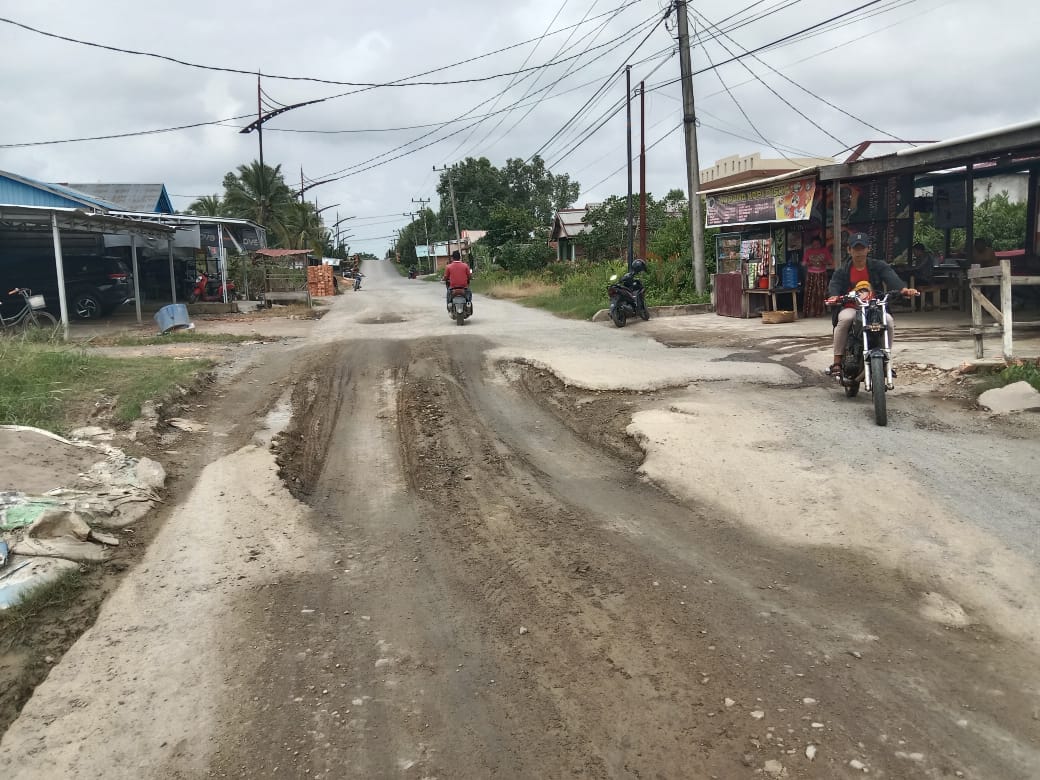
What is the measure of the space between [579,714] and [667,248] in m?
22.4

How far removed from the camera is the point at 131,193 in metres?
32.8

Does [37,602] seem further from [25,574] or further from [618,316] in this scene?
[618,316]

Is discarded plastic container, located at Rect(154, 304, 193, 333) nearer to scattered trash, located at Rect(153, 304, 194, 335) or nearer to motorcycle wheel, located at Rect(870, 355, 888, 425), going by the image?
scattered trash, located at Rect(153, 304, 194, 335)

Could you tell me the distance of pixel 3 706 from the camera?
312 centimetres

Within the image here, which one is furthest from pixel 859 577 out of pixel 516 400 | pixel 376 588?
pixel 516 400

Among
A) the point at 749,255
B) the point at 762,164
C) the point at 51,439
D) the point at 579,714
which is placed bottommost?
the point at 579,714

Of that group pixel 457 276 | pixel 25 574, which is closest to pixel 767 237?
pixel 457 276

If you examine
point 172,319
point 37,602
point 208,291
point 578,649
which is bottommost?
point 578,649

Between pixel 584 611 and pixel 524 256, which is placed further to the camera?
pixel 524 256

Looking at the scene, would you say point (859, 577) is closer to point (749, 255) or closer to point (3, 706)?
point (3, 706)

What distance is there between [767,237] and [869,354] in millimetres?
10660

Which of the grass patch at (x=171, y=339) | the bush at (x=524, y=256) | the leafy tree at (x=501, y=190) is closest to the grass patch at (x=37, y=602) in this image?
the grass patch at (x=171, y=339)

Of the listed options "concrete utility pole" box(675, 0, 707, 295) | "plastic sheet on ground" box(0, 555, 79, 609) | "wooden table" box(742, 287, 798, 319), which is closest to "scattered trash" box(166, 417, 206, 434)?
"plastic sheet on ground" box(0, 555, 79, 609)

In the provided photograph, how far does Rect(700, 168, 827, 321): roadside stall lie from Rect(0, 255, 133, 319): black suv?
16.5 meters
